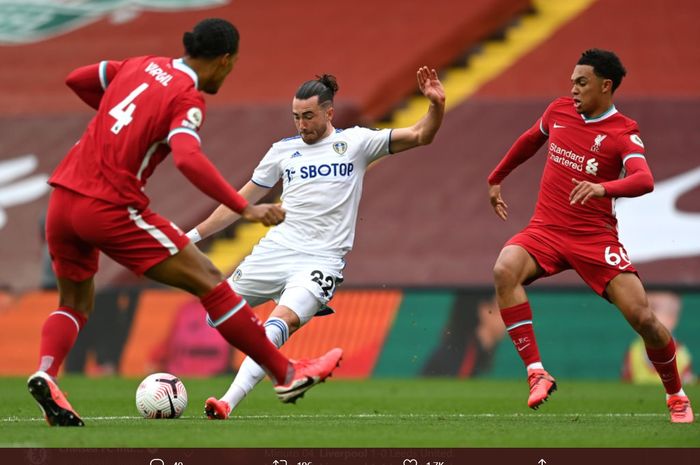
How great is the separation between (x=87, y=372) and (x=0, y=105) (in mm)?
8184

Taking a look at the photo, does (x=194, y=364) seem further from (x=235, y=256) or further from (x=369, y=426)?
(x=369, y=426)

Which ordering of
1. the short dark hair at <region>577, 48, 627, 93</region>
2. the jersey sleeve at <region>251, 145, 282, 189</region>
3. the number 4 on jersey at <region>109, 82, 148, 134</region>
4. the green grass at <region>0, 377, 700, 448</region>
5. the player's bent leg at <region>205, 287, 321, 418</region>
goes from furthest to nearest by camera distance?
the jersey sleeve at <region>251, 145, 282, 189</region>
the short dark hair at <region>577, 48, 627, 93</region>
the player's bent leg at <region>205, 287, 321, 418</region>
the number 4 on jersey at <region>109, 82, 148, 134</region>
the green grass at <region>0, 377, 700, 448</region>

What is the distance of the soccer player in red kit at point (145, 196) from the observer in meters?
7.31

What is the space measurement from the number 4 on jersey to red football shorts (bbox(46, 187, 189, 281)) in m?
0.45

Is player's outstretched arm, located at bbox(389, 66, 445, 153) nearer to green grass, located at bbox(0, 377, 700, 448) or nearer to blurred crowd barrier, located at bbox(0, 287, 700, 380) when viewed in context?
green grass, located at bbox(0, 377, 700, 448)

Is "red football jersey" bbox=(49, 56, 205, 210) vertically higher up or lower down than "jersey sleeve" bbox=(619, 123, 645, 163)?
higher up

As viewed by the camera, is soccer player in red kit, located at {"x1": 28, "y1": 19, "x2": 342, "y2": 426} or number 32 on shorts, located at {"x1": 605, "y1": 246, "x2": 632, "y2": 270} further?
number 32 on shorts, located at {"x1": 605, "y1": 246, "x2": 632, "y2": 270}

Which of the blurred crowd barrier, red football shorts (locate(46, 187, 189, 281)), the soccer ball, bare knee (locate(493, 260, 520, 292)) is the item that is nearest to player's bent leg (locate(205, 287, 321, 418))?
the soccer ball

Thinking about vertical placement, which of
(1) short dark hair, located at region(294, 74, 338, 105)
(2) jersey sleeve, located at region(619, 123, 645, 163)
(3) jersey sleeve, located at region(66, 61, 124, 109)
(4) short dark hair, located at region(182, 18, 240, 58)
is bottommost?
(2) jersey sleeve, located at region(619, 123, 645, 163)

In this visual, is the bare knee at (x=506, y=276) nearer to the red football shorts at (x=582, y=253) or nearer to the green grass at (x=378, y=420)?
the red football shorts at (x=582, y=253)

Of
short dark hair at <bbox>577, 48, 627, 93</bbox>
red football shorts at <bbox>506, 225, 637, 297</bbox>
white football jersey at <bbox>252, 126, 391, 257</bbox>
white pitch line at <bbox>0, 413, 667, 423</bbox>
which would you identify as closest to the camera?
white pitch line at <bbox>0, 413, 667, 423</bbox>

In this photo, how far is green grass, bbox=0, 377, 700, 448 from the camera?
6.89 m

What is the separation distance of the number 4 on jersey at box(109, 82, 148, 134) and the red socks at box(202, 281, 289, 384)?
1.07m

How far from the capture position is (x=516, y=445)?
677 cm
